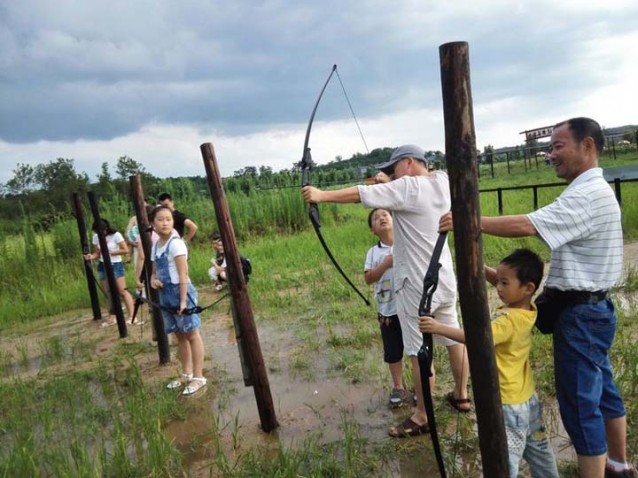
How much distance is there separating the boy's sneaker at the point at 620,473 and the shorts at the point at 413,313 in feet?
3.27

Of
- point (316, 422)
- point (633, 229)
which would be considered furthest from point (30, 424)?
point (633, 229)

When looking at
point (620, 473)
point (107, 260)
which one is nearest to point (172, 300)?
point (107, 260)

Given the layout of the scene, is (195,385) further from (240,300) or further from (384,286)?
(384,286)

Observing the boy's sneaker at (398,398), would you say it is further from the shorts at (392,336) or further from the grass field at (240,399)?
the shorts at (392,336)

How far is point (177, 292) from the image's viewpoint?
177 inches

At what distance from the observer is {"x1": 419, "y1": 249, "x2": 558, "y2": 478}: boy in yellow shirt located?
2.25 m

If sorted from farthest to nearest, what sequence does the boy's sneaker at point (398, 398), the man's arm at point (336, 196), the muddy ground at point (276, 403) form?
the boy's sneaker at point (398, 398), the muddy ground at point (276, 403), the man's arm at point (336, 196)

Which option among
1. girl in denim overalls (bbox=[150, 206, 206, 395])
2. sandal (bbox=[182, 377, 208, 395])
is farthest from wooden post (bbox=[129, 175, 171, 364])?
sandal (bbox=[182, 377, 208, 395])

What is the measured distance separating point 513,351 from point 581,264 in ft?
1.56

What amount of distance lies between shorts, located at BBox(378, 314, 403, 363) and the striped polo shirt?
58.1 inches

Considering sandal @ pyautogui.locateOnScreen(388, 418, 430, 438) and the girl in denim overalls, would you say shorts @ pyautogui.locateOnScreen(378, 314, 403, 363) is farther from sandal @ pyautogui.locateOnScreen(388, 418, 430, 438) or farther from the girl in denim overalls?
the girl in denim overalls

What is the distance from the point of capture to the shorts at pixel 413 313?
307 centimetres

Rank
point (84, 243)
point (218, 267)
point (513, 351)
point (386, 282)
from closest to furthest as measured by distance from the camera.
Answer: point (513, 351), point (386, 282), point (84, 243), point (218, 267)

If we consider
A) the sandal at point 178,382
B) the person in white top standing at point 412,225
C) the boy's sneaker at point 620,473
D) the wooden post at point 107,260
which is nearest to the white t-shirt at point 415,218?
the person in white top standing at point 412,225
